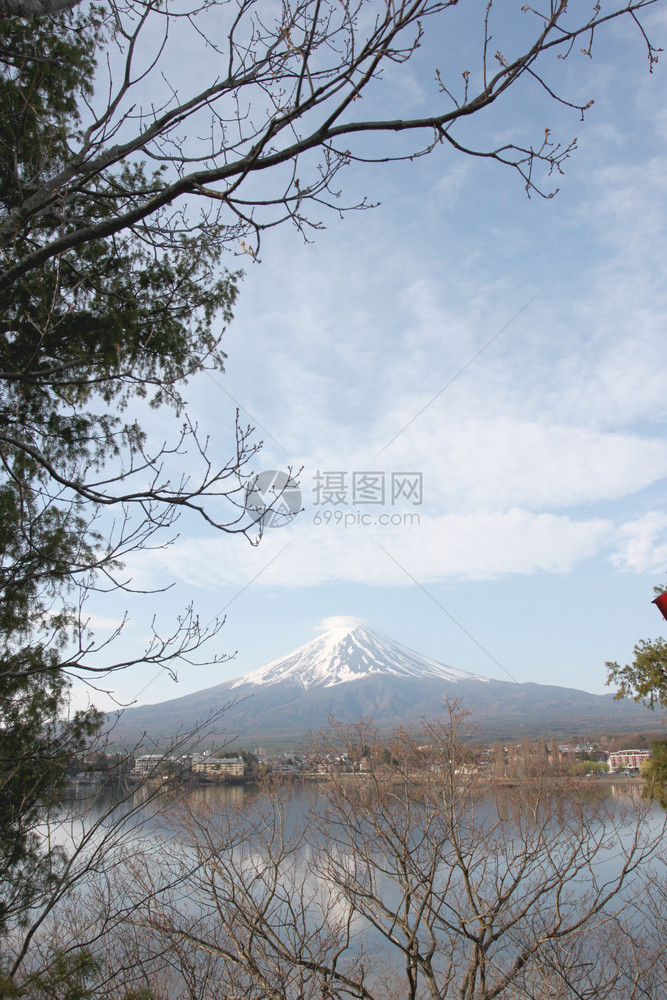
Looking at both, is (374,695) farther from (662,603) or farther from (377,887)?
(662,603)

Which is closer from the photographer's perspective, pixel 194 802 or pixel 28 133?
pixel 28 133

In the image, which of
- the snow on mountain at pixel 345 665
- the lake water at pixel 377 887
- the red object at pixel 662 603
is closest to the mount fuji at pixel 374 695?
the snow on mountain at pixel 345 665

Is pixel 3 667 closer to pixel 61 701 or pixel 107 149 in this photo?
pixel 61 701

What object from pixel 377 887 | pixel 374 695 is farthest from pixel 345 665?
Answer: pixel 377 887

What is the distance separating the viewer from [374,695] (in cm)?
6100

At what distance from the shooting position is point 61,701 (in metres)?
2.56

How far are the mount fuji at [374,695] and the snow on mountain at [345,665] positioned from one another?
0.10 metres

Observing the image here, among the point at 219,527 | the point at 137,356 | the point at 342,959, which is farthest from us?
the point at 342,959

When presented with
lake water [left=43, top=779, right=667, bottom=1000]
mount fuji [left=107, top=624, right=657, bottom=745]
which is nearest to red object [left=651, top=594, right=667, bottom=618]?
lake water [left=43, top=779, right=667, bottom=1000]

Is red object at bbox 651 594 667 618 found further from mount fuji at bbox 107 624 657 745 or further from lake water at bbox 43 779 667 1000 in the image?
mount fuji at bbox 107 624 657 745

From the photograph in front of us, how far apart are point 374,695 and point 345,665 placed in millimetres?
8553

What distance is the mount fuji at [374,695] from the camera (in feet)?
157

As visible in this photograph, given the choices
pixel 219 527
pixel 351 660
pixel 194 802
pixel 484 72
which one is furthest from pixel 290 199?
pixel 351 660

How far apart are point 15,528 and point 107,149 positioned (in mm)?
1173
